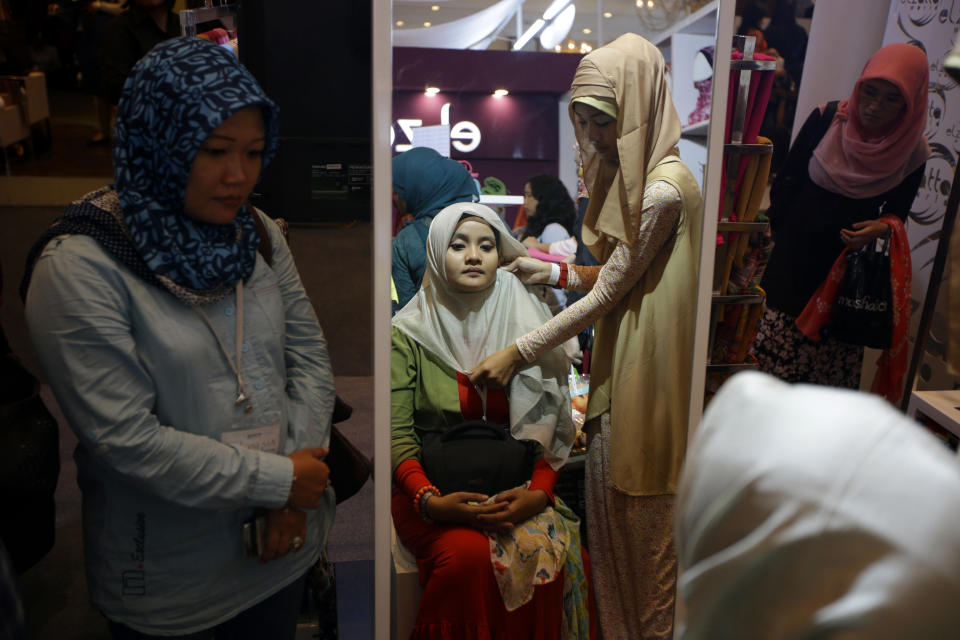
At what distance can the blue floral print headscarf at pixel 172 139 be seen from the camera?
1039mm

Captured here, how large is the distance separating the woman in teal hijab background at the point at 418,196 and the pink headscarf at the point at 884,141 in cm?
151

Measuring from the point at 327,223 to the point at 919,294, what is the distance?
234cm

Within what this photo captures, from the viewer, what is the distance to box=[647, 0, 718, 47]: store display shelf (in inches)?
60.1

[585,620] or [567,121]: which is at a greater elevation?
[567,121]

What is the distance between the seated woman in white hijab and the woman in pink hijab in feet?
4.29

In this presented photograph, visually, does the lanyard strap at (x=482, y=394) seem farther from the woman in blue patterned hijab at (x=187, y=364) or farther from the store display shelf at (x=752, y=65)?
the store display shelf at (x=752, y=65)

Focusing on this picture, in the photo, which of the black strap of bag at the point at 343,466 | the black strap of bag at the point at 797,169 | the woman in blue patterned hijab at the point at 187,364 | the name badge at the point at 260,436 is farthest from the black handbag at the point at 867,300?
the name badge at the point at 260,436

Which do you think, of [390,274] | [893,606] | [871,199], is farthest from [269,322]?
[871,199]

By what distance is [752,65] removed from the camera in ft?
5.48

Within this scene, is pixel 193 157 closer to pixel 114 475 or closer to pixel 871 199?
pixel 114 475

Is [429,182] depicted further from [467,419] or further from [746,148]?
[746,148]

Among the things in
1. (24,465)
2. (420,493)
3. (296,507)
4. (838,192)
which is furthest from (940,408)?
(24,465)

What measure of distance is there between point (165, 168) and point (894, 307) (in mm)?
2281

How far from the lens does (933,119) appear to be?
264 centimetres
